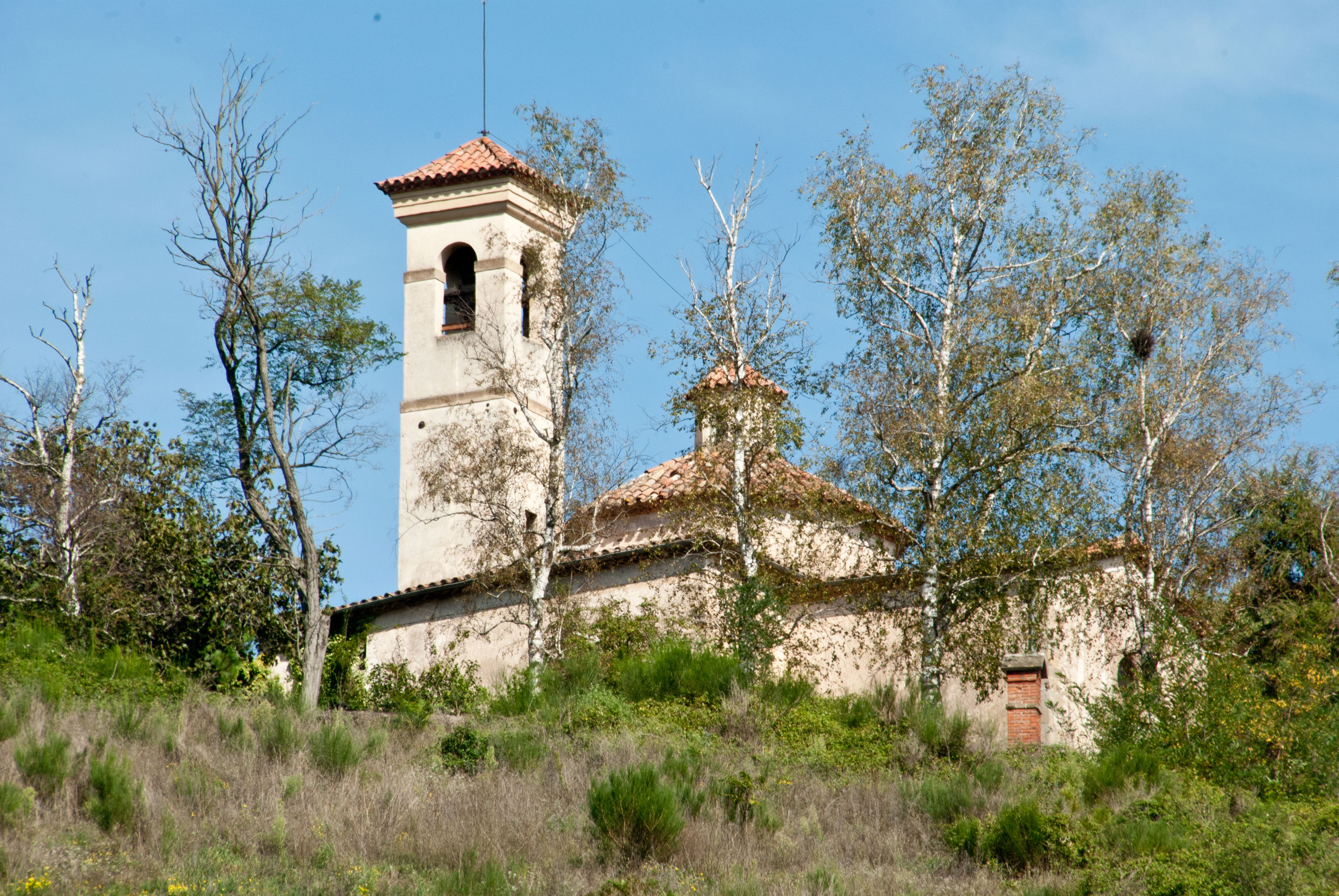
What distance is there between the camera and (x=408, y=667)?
23281mm

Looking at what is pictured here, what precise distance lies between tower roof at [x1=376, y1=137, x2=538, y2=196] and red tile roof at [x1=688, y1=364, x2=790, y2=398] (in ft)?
25.2

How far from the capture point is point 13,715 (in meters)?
13.3

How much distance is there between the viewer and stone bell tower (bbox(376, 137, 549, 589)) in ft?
85.2

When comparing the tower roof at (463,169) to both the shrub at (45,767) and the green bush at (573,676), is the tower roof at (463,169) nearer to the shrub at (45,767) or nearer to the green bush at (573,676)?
the green bush at (573,676)

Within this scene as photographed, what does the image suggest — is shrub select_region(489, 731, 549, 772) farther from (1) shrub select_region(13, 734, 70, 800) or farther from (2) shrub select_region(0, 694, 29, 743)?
(2) shrub select_region(0, 694, 29, 743)

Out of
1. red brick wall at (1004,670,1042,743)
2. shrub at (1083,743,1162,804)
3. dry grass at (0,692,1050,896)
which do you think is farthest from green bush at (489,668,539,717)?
shrub at (1083,743,1162,804)

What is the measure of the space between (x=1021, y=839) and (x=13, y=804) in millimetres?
8053

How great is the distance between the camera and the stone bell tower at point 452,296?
2597cm

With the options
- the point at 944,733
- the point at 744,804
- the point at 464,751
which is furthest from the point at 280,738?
the point at 944,733

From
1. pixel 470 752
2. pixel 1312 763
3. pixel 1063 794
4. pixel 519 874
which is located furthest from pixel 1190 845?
pixel 470 752

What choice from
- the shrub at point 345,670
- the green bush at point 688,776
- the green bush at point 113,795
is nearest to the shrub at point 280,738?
the green bush at point 113,795

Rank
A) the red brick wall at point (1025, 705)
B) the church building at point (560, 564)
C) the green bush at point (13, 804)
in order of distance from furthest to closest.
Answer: the church building at point (560, 564) < the red brick wall at point (1025, 705) < the green bush at point (13, 804)

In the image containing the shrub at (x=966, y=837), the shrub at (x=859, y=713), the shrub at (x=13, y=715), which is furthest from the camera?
the shrub at (x=859, y=713)

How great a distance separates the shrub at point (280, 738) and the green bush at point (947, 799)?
20.1ft
